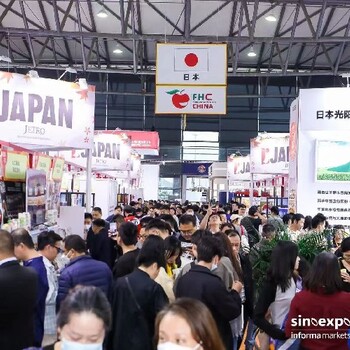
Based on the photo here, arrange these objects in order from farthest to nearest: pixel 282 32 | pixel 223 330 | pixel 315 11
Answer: pixel 282 32, pixel 315 11, pixel 223 330

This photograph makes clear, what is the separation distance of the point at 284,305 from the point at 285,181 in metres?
12.0

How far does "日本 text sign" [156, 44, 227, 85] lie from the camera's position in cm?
781

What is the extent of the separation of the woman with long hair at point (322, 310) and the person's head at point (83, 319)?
139 centimetres

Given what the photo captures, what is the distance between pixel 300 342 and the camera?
3115 millimetres

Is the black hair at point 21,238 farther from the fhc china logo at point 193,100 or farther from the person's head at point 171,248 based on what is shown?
the fhc china logo at point 193,100

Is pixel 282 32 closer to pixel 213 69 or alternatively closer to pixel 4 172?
pixel 213 69

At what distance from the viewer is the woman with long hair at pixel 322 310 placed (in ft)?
9.66

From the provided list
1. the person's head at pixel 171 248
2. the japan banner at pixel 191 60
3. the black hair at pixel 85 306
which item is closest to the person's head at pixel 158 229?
the person's head at pixel 171 248

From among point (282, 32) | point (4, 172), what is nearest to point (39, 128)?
point (4, 172)

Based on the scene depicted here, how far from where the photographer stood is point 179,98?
780cm

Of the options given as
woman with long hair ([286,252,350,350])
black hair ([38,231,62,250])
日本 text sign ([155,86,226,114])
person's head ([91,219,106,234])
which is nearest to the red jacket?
woman with long hair ([286,252,350,350])

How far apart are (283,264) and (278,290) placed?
0.55 ft

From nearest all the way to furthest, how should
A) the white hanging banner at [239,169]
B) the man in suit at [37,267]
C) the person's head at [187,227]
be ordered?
the man in suit at [37,267]
the person's head at [187,227]
the white hanging banner at [239,169]

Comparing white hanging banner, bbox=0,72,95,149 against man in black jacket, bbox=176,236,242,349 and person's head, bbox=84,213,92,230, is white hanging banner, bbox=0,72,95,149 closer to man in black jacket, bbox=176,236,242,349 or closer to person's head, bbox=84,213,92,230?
person's head, bbox=84,213,92,230
